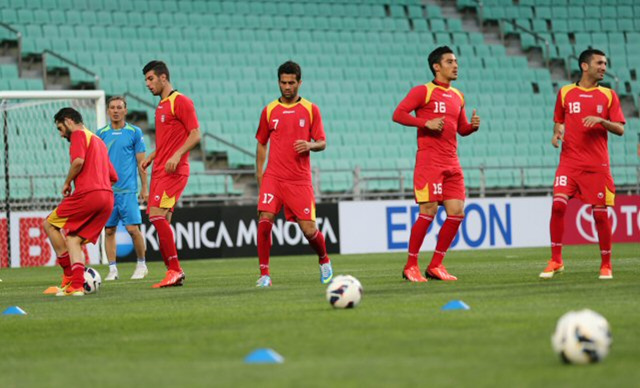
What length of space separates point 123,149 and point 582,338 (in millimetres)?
9701

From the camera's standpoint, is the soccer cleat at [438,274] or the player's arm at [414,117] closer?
the player's arm at [414,117]

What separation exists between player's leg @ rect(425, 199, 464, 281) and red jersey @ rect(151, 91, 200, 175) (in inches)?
98.2

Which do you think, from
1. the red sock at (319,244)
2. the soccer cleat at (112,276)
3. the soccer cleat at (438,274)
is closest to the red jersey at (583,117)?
the soccer cleat at (438,274)

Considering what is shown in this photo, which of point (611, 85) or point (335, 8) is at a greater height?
point (335, 8)

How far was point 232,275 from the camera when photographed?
14.1 m

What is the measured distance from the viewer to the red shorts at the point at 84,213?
10.8 meters

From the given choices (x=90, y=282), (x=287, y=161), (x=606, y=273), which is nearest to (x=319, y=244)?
(x=287, y=161)

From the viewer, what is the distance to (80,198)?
10.8 meters

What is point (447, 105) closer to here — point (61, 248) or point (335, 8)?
point (61, 248)

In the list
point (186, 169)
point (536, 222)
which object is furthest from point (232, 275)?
point (536, 222)

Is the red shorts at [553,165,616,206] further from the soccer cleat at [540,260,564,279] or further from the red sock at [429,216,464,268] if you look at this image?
the red sock at [429,216,464,268]

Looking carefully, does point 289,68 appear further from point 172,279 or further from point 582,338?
point 582,338

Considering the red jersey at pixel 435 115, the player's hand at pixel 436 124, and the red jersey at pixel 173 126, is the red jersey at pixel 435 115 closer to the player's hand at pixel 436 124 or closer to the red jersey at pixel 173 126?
the player's hand at pixel 436 124

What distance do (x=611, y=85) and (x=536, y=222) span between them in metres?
7.52
